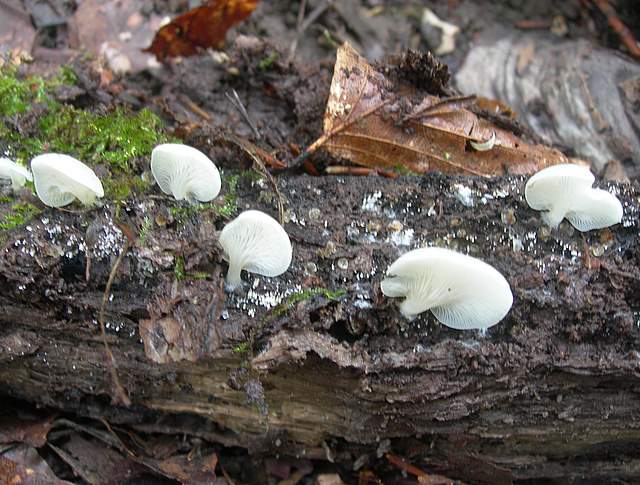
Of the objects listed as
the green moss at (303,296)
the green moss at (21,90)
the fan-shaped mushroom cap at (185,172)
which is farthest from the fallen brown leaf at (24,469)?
the green moss at (21,90)

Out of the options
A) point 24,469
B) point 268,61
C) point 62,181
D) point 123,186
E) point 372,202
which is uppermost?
point 268,61

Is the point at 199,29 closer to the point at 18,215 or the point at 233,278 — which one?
the point at 18,215

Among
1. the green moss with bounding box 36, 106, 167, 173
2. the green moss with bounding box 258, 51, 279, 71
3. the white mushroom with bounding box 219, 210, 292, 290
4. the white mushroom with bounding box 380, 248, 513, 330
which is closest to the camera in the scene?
the white mushroom with bounding box 380, 248, 513, 330

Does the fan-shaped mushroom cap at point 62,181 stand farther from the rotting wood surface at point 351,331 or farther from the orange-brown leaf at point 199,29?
the orange-brown leaf at point 199,29

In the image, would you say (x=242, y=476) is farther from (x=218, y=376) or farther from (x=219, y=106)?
(x=219, y=106)

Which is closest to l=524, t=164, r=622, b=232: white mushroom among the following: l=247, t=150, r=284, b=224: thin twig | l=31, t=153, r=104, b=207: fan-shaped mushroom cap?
l=247, t=150, r=284, b=224: thin twig

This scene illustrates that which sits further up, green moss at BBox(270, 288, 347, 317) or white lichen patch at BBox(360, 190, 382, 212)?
white lichen patch at BBox(360, 190, 382, 212)

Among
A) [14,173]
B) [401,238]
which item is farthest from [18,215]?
[401,238]

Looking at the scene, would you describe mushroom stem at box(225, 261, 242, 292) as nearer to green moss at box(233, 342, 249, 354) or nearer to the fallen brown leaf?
green moss at box(233, 342, 249, 354)
